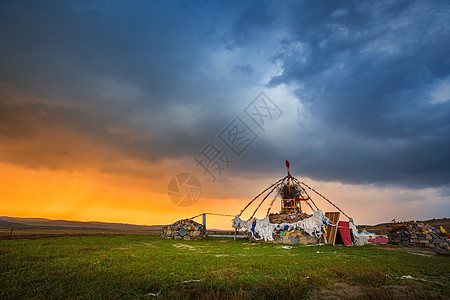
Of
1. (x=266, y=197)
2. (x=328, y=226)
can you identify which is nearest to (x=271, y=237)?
(x=328, y=226)

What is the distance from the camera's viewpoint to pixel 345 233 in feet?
80.1

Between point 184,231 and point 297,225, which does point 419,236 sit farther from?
point 184,231

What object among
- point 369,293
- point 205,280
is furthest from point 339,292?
point 205,280

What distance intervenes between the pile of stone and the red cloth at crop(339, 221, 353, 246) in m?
17.2

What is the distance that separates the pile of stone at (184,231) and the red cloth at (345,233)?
17.2 metres

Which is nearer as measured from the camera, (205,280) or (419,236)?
(205,280)

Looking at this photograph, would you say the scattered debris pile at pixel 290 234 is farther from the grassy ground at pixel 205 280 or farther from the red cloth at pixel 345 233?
the grassy ground at pixel 205 280

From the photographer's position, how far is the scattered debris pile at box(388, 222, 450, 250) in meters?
22.1

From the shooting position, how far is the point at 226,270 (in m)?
9.94

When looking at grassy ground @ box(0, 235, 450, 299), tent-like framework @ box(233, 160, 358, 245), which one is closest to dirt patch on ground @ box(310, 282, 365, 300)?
grassy ground @ box(0, 235, 450, 299)

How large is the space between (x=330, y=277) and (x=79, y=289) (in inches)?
351

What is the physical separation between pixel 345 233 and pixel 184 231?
19.3 meters

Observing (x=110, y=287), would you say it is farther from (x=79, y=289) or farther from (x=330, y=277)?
(x=330, y=277)

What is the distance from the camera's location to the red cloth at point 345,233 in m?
23.9
